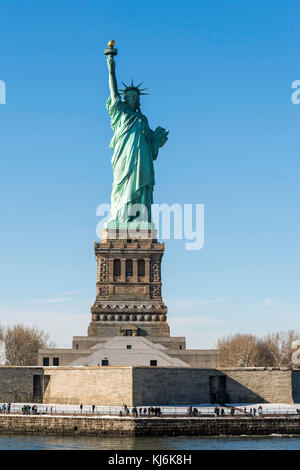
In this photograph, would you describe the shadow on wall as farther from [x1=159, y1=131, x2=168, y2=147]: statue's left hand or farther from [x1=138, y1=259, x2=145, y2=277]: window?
[x1=159, y1=131, x2=168, y2=147]: statue's left hand

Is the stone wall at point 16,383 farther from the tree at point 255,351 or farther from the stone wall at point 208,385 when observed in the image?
the tree at point 255,351

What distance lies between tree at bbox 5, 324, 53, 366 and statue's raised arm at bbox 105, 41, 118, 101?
26592 millimetres

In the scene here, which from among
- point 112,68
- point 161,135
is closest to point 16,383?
point 161,135

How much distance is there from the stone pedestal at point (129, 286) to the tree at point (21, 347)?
46.7 feet

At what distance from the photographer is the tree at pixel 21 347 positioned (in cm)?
8443

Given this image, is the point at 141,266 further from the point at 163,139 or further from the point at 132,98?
the point at 132,98

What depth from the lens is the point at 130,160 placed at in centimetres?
8012

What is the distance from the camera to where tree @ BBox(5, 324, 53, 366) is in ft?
277

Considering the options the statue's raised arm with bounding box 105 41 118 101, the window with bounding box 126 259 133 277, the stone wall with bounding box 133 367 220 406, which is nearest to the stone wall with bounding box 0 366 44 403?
the stone wall with bounding box 133 367 220 406

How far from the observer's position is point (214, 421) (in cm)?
5025

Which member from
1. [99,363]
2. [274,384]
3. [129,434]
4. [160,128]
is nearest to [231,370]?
[274,384]
